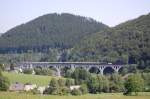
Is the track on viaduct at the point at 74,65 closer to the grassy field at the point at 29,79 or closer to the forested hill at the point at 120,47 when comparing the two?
the forested hill at the point at 120,47

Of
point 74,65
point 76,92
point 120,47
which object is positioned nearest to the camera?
point 76,92

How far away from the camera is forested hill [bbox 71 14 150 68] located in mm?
111750

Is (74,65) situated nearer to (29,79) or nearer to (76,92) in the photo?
(29,79)

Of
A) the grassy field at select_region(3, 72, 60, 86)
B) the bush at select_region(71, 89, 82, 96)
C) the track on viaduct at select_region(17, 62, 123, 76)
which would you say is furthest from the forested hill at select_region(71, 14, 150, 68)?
the bush at select_region(71, 89, 82, 96)

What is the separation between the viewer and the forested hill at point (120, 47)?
111750 millimetres

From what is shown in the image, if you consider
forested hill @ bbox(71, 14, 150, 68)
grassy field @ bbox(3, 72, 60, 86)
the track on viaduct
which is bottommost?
grassy field @ bbox(3, 72, 60, 86)

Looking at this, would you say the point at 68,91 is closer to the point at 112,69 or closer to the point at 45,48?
the point at 112,69

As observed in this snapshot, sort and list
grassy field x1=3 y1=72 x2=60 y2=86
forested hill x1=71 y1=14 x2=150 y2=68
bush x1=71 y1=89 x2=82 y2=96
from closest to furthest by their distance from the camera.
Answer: bush x1=71 y1=89 x2=82 y2=96 → grassy field x1=3 y1=72 x2=60 y2=86 → forested hill x1=71 y1=14 x2=150 y2=68

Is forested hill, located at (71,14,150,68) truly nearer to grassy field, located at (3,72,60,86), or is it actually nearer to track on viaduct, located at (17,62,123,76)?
track on viaduct, located at (17,62,123,76)

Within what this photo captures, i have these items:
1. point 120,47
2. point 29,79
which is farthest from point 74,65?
point 29,79

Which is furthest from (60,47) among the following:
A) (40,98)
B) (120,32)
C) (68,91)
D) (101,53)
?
(40,98)

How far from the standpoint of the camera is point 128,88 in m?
49.6

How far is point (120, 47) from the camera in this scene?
12556 centimetres

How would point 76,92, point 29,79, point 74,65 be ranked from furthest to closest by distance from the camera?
point 74,65 → point 29,79 → point 76,92
